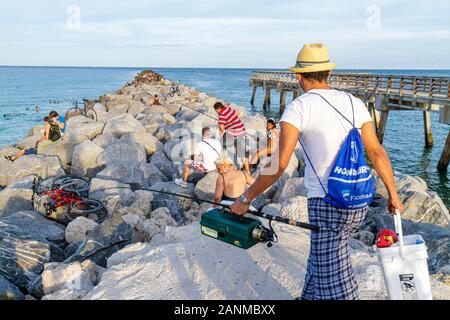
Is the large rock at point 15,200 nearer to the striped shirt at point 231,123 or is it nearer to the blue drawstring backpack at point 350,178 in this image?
the striped shirt at point 231,123

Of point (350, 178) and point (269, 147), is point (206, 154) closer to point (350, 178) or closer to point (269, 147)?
point (269, 147)

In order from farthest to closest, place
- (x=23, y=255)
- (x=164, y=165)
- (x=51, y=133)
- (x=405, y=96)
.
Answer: (x=405, y=96)
(x=51, y=133)
(x=164, y=165)
(x=23, y=255)

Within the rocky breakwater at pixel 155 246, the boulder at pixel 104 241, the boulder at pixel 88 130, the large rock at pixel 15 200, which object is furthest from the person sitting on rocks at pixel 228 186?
the boulder at pixel 88 130

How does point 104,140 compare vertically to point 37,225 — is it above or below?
above

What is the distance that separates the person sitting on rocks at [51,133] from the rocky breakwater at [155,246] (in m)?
0.96

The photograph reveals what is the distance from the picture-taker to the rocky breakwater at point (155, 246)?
3818mm

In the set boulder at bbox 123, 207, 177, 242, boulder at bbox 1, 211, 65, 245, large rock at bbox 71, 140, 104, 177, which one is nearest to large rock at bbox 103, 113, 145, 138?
large rock at bbox 71, 140, 104, 177

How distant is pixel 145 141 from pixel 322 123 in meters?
8.99

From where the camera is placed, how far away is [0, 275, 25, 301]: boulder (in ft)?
14.0

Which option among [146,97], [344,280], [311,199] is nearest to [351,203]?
[311,199]

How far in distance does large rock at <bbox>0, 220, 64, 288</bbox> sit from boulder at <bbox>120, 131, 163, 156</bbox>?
16.8 feet

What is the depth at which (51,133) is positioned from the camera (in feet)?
35.5

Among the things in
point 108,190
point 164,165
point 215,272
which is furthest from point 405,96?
point 215,272

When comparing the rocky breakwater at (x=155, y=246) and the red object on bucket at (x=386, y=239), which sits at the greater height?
the red object on bucket at (x=386, y=239)
